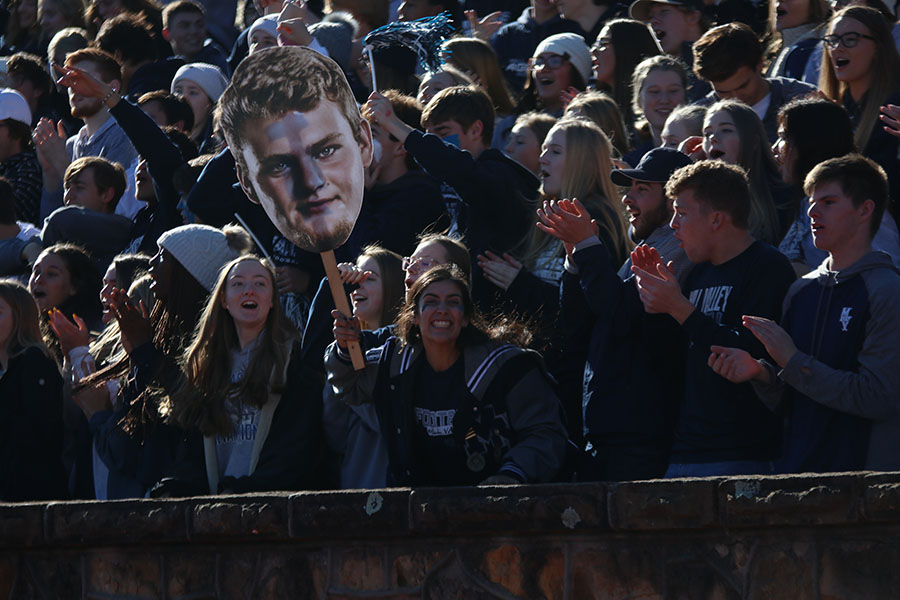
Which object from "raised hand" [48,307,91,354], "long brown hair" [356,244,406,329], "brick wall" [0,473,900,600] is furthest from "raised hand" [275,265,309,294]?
"brick wall" [0,473,900,600]

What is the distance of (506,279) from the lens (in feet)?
21.9

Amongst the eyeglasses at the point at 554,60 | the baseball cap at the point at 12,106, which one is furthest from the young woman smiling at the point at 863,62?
the baseball cap at the point at 12,106

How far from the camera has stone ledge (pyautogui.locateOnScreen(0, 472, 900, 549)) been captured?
447 centimetres

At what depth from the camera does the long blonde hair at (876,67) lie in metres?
Result: 6.98

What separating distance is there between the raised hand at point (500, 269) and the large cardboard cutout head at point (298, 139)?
1056 millimetres

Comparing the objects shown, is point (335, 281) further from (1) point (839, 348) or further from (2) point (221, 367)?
(1) point (839, 348)

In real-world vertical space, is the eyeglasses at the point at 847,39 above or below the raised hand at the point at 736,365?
above

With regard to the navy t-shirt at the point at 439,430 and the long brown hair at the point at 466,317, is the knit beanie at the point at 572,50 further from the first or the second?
the navy t-shirt at the point at 439,430

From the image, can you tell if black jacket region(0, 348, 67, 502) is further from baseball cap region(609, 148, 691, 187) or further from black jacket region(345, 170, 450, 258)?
baseball cap region(609, 148, 691, 187)

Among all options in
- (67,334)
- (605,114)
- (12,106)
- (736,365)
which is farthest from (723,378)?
(12,106)

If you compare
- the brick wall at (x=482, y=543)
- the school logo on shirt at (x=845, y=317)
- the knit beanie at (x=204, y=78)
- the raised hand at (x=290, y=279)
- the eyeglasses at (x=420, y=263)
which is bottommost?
the brick wall at (x=482, y=543)

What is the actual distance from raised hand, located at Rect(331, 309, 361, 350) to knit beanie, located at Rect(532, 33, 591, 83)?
381 cm

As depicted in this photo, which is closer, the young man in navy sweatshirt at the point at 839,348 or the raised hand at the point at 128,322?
the young man in navy sweatshirt at the point at 839,348

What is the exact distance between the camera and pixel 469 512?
489 cm
